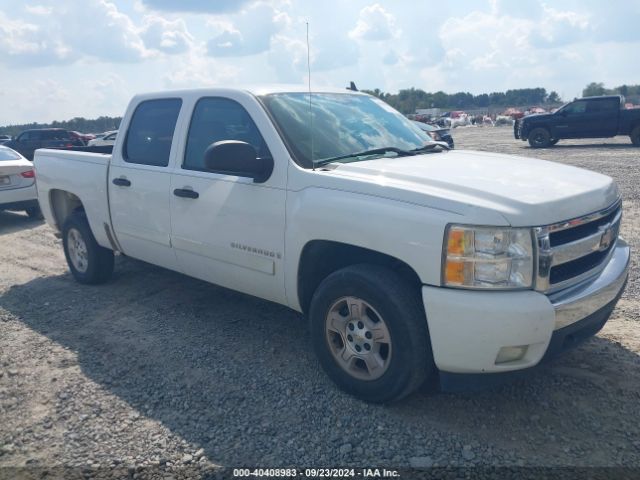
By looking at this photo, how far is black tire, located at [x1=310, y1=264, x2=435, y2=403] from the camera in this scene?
125 inches

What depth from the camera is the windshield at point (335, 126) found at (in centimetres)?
395

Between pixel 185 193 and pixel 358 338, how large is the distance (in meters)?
1.85

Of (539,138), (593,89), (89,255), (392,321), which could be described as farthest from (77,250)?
(593,89)

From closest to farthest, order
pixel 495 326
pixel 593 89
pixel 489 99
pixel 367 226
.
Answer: pixel 495 326, pixel 367 226, pixel 593 89, pixel 489 99

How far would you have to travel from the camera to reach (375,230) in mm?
3217

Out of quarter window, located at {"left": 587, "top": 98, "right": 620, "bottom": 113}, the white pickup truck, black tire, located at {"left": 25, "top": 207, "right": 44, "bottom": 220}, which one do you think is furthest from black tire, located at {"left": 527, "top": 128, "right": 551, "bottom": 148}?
the white pickup truck

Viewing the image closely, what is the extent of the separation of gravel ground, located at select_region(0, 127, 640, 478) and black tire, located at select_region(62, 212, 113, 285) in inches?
33.5

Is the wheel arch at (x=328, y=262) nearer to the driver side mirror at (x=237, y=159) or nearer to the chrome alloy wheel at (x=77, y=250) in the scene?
the driver side mirror at (x=237, y=159)

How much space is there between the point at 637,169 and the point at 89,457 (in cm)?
1333

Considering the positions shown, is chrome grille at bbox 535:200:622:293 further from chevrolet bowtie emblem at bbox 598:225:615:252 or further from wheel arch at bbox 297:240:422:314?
wheel arch at bbox 297:240:422:314

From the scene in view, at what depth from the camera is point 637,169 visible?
13055 millimetres

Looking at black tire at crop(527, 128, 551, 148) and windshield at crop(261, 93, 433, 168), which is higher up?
windshield at crop(261, 93, 433, 168)

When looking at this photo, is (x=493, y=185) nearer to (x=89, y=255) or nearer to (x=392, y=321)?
(x=392, y=321)

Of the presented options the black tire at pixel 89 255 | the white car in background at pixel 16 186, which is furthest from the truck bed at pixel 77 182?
the white car in background at pixel 16 186
